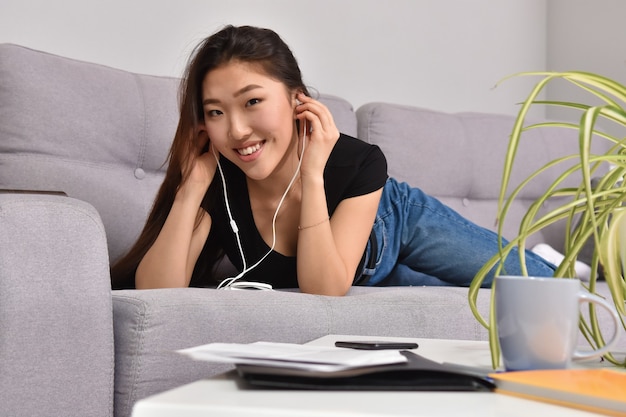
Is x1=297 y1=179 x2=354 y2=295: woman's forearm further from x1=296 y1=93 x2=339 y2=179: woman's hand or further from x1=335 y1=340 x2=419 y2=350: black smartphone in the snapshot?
x1=335 y1=340 x2=419 y2=350: black smartphone

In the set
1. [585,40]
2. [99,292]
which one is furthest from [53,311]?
[585,40]

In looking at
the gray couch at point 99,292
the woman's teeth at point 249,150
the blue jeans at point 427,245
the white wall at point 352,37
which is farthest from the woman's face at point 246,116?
the white wall at point 352,37

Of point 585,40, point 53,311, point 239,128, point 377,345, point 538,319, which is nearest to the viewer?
point 538,319

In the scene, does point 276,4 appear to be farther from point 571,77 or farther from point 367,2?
point 571,77

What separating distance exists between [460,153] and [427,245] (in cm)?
64

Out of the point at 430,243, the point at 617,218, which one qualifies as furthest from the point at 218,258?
the point at 617,218

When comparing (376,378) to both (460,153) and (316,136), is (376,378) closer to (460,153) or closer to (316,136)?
(316,136)

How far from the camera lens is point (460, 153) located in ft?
8.70

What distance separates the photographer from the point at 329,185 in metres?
1.89

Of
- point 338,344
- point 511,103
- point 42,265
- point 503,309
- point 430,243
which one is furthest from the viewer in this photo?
point 511,103

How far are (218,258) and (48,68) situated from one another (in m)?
0.62

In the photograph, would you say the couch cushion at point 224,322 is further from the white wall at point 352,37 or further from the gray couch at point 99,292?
the white wall at point 352,37

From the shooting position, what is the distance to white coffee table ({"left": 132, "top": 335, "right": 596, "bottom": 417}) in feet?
1.88

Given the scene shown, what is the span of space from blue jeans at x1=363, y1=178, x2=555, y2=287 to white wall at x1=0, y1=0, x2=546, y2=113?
3.32 feet
